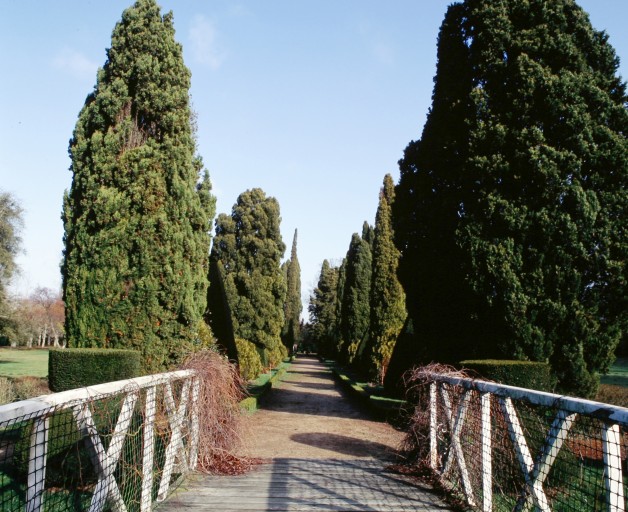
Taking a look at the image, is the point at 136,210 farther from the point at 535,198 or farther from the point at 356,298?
the point at 356,298

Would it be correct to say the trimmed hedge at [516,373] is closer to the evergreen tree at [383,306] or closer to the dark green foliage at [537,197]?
the dark green foliage at [537,197]

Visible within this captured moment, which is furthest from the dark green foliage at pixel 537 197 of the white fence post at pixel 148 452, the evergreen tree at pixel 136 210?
the white fence post at pixel 148 452

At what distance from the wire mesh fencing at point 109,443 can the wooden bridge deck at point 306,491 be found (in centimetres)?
33

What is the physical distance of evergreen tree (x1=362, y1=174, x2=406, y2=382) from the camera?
19469 mm

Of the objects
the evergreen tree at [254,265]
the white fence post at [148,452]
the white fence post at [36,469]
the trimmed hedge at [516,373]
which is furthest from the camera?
the evergreen tree at [254,265]

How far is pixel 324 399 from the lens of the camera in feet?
55.7

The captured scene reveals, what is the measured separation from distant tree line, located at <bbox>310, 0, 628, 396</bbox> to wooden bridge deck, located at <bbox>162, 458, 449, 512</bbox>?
3.42 m

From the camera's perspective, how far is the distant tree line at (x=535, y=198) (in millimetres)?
7707

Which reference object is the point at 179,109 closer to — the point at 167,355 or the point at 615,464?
the point at 167,355

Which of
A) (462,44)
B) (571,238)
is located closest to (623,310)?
(571,238)

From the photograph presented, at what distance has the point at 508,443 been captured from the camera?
5.17 meters

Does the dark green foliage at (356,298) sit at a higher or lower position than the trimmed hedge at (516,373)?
higher

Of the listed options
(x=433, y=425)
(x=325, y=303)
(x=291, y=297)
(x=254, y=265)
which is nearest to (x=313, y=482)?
(x=433, y=425)

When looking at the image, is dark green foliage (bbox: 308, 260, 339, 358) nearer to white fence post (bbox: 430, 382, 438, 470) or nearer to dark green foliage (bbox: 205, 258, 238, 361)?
dark green foliage (bbox: 205, 258, 238, 361)
